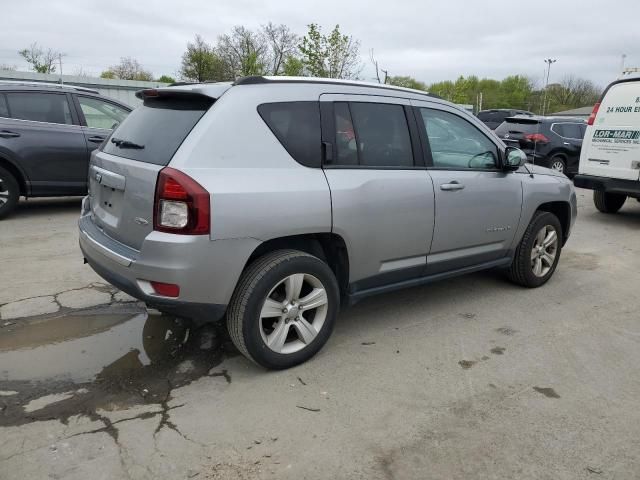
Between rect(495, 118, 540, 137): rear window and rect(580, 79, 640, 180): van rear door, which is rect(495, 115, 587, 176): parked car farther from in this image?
rect(580, 79, 640, 180): van rear door

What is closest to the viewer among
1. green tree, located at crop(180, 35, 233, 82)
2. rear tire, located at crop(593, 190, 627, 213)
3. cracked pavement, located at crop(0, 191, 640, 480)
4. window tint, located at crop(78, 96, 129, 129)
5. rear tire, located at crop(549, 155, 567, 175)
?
cracked pavement, located at crop(0, 191, 640, 480)

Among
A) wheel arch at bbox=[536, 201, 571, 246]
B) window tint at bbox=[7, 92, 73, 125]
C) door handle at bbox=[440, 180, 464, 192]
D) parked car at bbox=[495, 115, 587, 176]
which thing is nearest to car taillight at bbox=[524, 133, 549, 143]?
parked car at bbox=[495, 115, 587, 176]

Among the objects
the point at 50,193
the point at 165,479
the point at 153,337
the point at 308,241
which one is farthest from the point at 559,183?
the point at 50,193

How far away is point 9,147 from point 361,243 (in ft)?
18.5

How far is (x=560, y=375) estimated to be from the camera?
3369 millimetres

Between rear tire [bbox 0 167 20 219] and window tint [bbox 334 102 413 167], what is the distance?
550 cm

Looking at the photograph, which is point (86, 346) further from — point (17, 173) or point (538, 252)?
point (17, 173)

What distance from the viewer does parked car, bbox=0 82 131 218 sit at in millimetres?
6988

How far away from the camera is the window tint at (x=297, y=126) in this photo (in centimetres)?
318

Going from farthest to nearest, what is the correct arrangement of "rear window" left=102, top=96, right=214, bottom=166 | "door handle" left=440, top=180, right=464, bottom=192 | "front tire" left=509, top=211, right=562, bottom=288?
"front tire" left=509, top=211, right=562, bottom=288 → "door handle" left=440, top=180, right=464, bottom=192 → "rear window" left=102, top=96, right=214, bottom=166

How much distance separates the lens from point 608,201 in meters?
9.22

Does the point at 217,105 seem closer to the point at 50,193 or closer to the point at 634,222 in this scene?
the point at 50,193

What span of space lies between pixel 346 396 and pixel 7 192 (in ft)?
19.9

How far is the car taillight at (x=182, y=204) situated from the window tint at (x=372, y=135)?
102 centimetres
